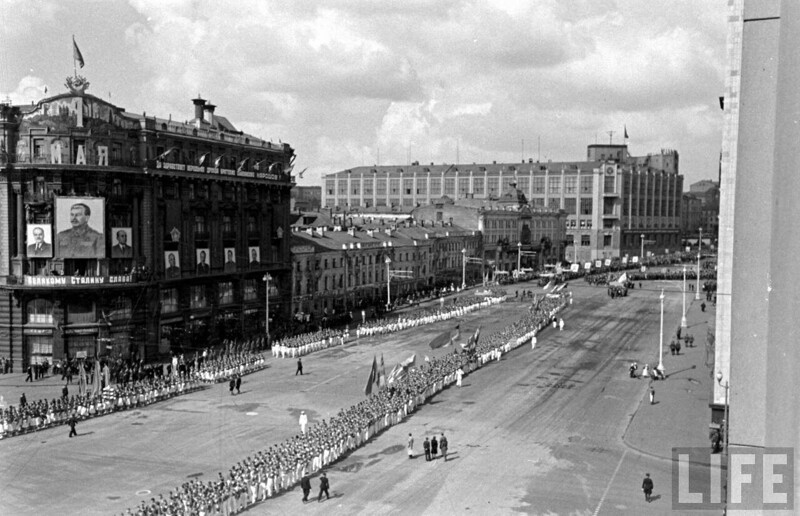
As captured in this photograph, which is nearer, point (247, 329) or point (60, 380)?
point (60, 380)

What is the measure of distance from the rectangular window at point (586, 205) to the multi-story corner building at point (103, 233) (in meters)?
117

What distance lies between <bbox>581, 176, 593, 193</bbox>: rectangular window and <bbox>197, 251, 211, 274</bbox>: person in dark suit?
119 metres

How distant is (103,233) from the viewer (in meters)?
52.7

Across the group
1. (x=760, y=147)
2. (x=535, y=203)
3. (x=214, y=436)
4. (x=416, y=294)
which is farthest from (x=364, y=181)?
(x=760, y=147)

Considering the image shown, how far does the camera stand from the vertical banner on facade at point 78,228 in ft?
169

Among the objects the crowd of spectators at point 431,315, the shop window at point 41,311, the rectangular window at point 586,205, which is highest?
the rectangular window at point 586,205

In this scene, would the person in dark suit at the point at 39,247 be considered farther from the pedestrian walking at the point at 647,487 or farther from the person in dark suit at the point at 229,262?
the pedestrian walking at the point at 647,487

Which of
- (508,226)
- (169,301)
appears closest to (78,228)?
(169,301)

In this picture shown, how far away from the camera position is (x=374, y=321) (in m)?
74.2

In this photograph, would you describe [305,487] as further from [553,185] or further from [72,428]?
[553,185]

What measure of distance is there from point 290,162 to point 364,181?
345 feet

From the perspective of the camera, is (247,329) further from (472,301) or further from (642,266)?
(642,266)

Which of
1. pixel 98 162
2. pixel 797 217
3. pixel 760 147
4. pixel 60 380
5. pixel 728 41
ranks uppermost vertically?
pixel 728 41

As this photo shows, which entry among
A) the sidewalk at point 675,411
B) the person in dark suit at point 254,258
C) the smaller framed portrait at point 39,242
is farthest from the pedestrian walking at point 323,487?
the person in dark suit at point 254,258
